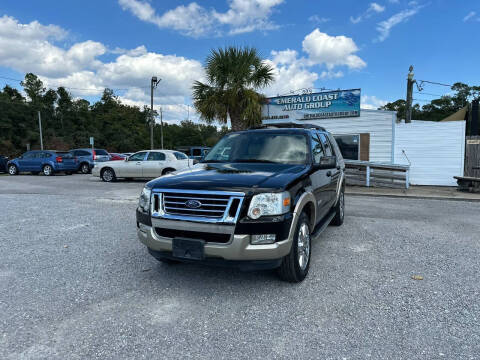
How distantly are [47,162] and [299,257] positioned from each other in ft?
65.5

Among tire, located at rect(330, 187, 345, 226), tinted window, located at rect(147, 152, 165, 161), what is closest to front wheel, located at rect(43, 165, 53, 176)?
tinted window, located at rect(147, 152, 165, 161)

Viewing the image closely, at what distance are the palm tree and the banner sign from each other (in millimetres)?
1054

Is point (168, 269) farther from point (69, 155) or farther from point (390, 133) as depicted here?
point (69, 155)

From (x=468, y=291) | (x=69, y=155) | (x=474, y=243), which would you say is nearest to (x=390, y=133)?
(x=474, y=243)

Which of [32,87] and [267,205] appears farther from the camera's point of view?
[32,87]

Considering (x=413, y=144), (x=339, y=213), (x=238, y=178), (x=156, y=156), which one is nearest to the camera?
(x=238, y=178)

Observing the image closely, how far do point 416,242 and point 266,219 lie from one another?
11.4 ft

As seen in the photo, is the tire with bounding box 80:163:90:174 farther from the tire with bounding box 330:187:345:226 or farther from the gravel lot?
the tire with bounding box 330:187:345:226

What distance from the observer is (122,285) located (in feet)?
11.7

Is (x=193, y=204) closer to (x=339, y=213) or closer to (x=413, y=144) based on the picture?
(x=339, y=213)

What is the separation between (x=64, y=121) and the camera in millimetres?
53844

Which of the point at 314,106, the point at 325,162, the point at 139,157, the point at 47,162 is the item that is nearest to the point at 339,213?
the point at 325,162

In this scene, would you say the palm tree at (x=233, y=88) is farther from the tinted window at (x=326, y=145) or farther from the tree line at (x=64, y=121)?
the tree line at (x=64, y=121)

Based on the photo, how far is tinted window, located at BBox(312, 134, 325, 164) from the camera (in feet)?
14.7
